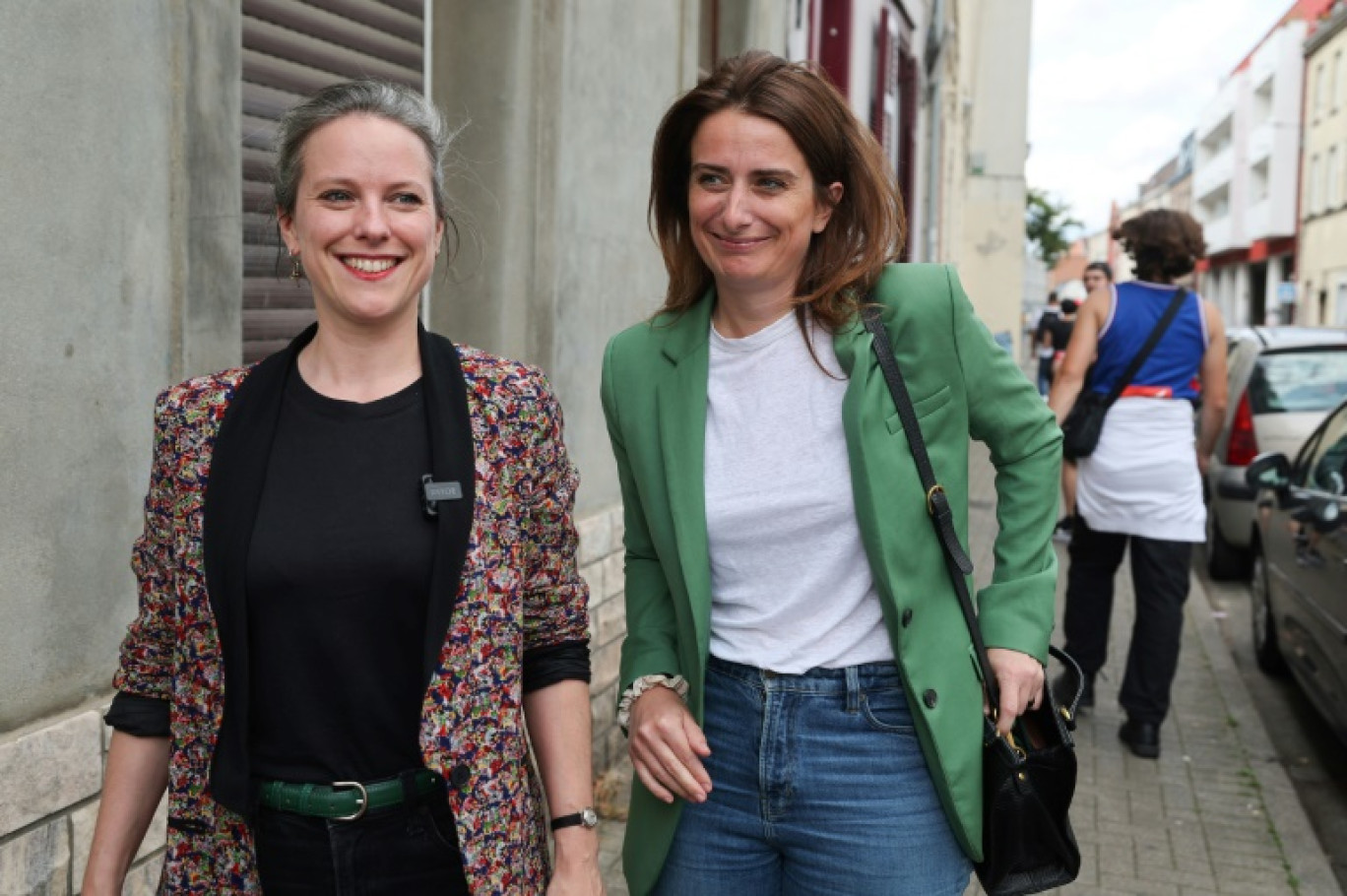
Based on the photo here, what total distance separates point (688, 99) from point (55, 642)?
1.67 metres

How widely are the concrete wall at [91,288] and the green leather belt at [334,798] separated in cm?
114

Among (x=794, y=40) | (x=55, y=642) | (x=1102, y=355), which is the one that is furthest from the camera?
(x=794, y=40)

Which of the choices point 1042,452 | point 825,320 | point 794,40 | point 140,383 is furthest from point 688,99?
point 794,40

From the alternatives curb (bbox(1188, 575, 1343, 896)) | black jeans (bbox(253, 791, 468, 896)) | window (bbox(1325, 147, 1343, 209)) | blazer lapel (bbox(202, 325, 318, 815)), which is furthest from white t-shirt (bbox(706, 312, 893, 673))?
window (bbox(1325, 147, 1343, 209))

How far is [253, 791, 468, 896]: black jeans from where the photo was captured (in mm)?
Result: 1982

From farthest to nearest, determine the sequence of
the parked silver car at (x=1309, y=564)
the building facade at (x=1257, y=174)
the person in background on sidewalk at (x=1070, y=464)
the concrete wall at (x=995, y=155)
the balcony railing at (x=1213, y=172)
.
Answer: the balcony railing at (x=1213, y=172)
the building facade at (x=1257, y=174)
the concrete wall at (x=995, y=155)
the person in background on sidewalk at (x=1070, y=464)
the parked silver car at (x=1309, y=564)

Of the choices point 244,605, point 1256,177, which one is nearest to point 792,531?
point 244,605

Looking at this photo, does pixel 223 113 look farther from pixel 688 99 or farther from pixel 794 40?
pixel 794 40

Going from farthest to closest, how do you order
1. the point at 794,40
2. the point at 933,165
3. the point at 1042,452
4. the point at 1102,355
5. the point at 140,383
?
the point at 933,165, the point at 794,40, the point at 1102,355, the point at 140,383, the point at 1042,452

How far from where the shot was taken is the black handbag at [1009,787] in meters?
2.38

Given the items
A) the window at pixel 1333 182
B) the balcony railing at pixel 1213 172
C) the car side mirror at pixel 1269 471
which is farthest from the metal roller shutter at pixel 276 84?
the balcony railing at pixel 1213 172

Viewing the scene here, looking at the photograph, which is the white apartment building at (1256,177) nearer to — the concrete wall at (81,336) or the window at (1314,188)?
the window at (1314,188)

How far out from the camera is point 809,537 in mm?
2352

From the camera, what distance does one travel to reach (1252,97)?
7056 centimetres
